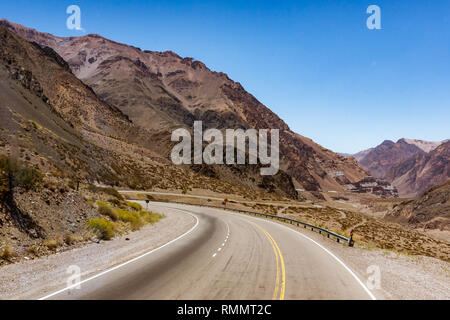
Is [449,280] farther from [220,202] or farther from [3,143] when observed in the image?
[220,202]

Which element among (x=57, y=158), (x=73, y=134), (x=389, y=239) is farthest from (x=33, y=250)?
(x=73, y=134)

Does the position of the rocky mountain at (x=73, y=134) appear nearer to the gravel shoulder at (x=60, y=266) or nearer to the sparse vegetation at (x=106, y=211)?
the sparse vegetation at (x=106, y=211)

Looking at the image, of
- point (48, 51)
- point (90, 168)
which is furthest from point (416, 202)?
point (48, 51)

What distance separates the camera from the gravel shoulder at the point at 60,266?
344 inches

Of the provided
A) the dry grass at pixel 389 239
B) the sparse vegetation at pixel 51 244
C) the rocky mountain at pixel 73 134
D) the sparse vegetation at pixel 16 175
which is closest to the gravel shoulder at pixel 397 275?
the dry grass at pixel 389 239

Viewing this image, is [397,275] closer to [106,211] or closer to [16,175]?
[106,211]

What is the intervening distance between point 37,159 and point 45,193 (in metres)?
18.2

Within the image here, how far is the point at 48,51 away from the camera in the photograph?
412 ft

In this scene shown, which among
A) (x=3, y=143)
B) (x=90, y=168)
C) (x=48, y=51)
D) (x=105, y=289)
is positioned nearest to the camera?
(x=105, y=289)

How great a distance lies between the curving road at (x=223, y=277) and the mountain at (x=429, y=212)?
94.7 metres

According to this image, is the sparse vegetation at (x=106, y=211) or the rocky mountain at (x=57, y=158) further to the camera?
the sparse vegetation at (x=106, y=211)

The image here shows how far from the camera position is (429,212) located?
108 metres

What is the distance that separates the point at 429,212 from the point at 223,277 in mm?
123032

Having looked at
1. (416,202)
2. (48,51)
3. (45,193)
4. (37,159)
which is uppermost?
(48,51)
